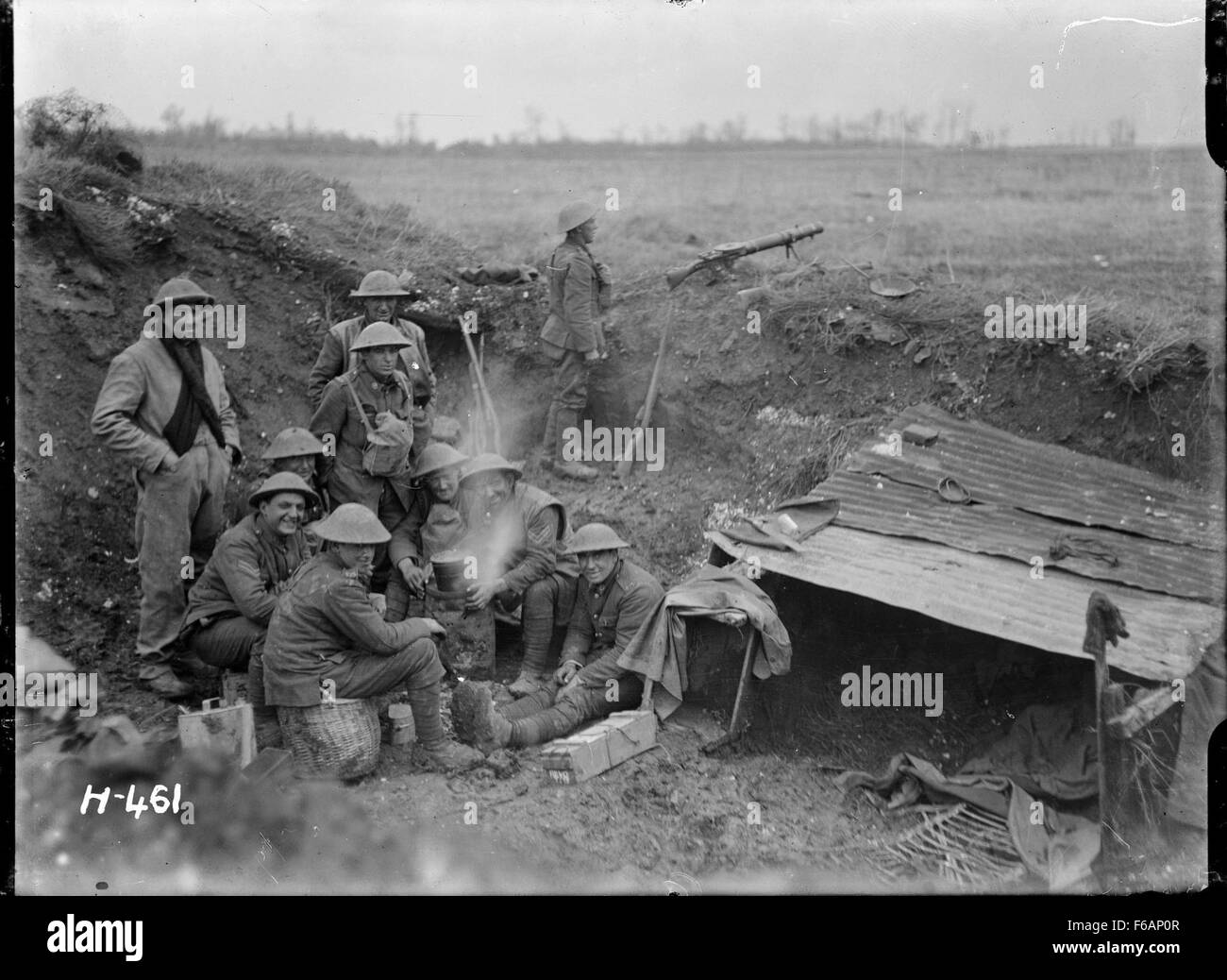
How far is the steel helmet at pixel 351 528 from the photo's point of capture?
9016 mm

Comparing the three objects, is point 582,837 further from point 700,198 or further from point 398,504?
point 700,198

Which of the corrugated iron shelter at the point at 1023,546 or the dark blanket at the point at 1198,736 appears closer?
the corrugated iron shelter at the point at 1023,546

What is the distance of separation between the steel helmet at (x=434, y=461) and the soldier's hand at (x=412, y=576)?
0.61 meters

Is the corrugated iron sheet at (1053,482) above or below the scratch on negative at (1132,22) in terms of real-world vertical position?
below

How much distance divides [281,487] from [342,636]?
3.63 feet

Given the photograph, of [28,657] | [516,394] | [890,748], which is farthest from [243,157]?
[890,748]

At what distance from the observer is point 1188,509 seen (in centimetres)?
1018

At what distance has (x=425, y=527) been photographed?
10.6m
